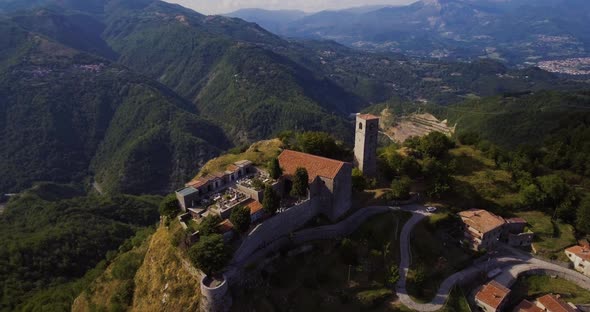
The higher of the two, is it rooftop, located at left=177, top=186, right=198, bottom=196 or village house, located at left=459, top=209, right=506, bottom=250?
rooftop, located at left=177, top=186, right=198, bottom=196

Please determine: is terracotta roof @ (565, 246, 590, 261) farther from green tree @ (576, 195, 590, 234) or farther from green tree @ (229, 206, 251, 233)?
green tree @ (229, 206, 251, 233)

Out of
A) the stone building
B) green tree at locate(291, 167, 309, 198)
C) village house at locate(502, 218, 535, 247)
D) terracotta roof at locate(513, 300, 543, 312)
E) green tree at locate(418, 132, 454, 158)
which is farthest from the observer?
green tree at locate(418, 132, 454, 158)

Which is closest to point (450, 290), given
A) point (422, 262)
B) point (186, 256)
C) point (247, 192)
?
point (422, 262)

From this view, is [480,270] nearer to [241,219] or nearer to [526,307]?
[526,307]

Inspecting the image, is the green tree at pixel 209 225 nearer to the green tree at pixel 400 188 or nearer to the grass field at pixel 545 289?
the green tree at pixel 400 188

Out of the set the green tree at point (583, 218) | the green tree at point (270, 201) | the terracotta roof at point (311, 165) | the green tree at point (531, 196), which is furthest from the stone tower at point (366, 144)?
the green tree at point (583, 218)

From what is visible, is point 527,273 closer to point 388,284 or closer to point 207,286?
point 388,284

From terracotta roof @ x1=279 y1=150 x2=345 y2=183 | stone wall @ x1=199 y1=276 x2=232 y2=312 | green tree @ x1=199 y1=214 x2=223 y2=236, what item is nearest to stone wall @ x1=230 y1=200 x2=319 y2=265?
stone wall @ x1=199 y1=276 x2=232 y2=312
